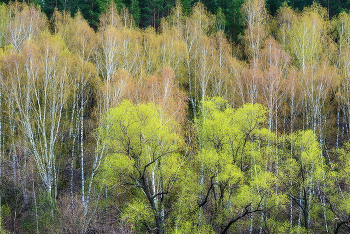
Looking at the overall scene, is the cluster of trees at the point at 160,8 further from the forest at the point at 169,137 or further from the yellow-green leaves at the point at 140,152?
the yellow-green leaves at the point at 140,152

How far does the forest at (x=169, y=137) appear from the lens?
15875 mm

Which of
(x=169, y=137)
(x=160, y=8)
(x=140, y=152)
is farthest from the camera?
(x=160, y=8)

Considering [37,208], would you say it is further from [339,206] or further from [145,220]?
[339,206]

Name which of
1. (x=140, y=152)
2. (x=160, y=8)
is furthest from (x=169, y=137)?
(x=160, y=8)

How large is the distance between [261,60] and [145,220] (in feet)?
61.8

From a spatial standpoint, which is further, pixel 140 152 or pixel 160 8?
pixel 160 8

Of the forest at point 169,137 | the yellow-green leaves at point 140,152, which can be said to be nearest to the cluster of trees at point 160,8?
the forest at point 169,137

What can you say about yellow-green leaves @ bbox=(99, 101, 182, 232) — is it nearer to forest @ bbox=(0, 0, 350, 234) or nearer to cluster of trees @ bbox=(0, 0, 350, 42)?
forest @ bbox=(0, 0, 350, 234)

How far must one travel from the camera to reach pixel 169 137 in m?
15.7

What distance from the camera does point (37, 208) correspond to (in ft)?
57.0

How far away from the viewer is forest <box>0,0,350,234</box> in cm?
1588

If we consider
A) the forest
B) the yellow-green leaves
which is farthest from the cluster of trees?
the yellow-green leaves

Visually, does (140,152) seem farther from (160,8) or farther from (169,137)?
(160,8)

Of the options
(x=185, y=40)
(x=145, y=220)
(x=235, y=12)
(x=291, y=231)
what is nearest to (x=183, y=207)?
(x=145, y=220)
